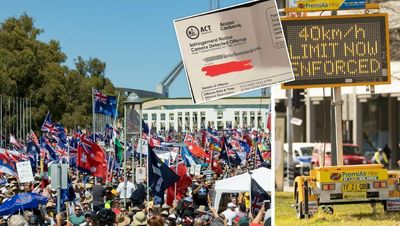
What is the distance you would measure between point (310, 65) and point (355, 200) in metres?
1.86

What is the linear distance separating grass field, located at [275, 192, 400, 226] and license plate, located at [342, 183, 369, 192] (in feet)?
1.24

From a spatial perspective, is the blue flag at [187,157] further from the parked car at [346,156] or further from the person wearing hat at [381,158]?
the person wearing hat at [381,158]

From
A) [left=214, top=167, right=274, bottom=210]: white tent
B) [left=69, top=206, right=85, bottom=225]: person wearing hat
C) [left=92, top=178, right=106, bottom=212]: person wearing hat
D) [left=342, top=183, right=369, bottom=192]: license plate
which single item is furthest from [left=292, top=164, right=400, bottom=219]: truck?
[left=92, top=178, right=106, bottom=212]: person wearing hat

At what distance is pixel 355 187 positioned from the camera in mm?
11148

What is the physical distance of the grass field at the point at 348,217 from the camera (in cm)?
1080

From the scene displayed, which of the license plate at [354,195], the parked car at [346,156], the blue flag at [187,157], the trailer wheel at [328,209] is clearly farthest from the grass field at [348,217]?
the blue flag at [187,157]

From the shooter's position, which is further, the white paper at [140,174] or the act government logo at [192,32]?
the white paper at [140,174]

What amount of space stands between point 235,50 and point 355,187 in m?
6.14

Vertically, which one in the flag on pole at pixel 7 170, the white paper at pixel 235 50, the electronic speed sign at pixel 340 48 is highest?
the electronic speed sign at pixel 340 48

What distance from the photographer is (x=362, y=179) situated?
36.7ft

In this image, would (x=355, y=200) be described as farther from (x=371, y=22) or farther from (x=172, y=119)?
(x=172, y=119)

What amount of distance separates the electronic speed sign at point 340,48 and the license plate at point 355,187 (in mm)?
1323

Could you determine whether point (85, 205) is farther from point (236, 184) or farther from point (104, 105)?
point (104, 105)

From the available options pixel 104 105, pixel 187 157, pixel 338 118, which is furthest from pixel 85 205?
pixel 104 105
